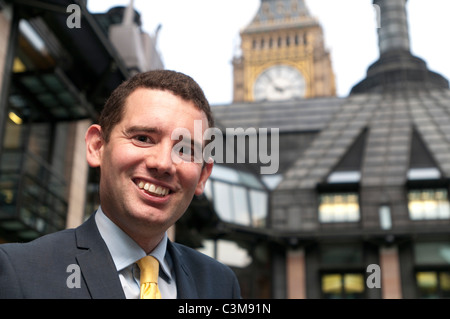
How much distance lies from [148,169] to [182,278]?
532mm

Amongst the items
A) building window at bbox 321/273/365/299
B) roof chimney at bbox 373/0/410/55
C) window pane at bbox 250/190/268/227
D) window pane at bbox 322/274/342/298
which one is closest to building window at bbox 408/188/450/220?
building window at bbox 321/273/365/299

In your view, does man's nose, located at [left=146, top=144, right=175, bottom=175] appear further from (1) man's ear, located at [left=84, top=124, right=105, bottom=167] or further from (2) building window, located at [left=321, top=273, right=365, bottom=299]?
(2) building window, located at [left=321, top=273, right=365, bottom=299]

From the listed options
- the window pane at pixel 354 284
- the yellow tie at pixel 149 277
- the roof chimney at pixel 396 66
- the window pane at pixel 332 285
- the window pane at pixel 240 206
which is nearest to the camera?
the yellow tie at pixel 149 277

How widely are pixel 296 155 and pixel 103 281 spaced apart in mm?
34123

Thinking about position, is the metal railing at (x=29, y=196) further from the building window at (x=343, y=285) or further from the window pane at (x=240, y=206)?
the building window at (x=343, y=285)

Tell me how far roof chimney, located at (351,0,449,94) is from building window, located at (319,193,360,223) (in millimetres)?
14422

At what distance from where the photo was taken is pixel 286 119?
3900cm

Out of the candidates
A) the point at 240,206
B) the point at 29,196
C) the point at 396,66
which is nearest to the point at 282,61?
the point at 396,66

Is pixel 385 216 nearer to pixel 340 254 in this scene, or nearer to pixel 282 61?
pixel 340 254

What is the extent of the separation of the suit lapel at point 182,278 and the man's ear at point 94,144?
515mm

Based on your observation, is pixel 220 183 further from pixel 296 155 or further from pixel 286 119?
pixel 286 119

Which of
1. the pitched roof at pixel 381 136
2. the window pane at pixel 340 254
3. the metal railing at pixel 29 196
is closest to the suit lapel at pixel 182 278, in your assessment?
the metal railing at pixel 29 196

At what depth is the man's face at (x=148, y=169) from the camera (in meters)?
2.20

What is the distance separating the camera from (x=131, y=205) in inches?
86.4
